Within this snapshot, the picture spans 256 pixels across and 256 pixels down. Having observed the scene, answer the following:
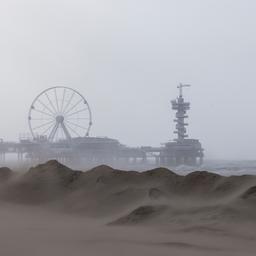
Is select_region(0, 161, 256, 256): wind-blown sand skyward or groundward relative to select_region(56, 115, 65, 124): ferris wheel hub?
groundward

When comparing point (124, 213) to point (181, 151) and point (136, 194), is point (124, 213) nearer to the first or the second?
point (136, 194)

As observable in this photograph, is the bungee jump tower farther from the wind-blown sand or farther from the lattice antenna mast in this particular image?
the wind-blown sand

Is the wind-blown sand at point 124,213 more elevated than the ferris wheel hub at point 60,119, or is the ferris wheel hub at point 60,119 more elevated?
the ferris wheel hub at point 60,119

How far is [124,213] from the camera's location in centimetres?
526

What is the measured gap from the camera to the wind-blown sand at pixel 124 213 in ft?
11.8

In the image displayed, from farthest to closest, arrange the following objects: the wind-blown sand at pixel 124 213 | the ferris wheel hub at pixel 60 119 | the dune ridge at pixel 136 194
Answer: the ferris wheel hub at pixel 60 119 < the dune ridge at pixel 136 194 < the wind-blown sand at pixel 124 213

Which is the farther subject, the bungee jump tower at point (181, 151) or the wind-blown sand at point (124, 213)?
the bungee jump tower at point (181, 151)

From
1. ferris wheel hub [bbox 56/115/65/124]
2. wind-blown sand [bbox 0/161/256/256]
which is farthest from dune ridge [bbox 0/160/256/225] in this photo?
ferris wheel hub [bbox 56/115/65/124]

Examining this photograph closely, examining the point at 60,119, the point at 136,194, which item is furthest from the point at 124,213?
the point at 60,119

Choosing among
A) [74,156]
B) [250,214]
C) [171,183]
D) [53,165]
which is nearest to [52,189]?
[53,165]

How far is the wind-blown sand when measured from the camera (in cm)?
361

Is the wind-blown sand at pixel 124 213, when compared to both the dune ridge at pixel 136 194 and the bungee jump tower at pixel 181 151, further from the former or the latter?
the bungee jump tower at pixel 181 151

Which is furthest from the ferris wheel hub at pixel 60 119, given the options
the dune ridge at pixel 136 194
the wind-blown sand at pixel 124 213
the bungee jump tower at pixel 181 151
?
the dune ridge at pixel 136 194

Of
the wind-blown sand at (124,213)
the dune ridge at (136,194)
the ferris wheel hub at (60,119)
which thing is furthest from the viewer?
the ferris wheel hub at (60,119)
